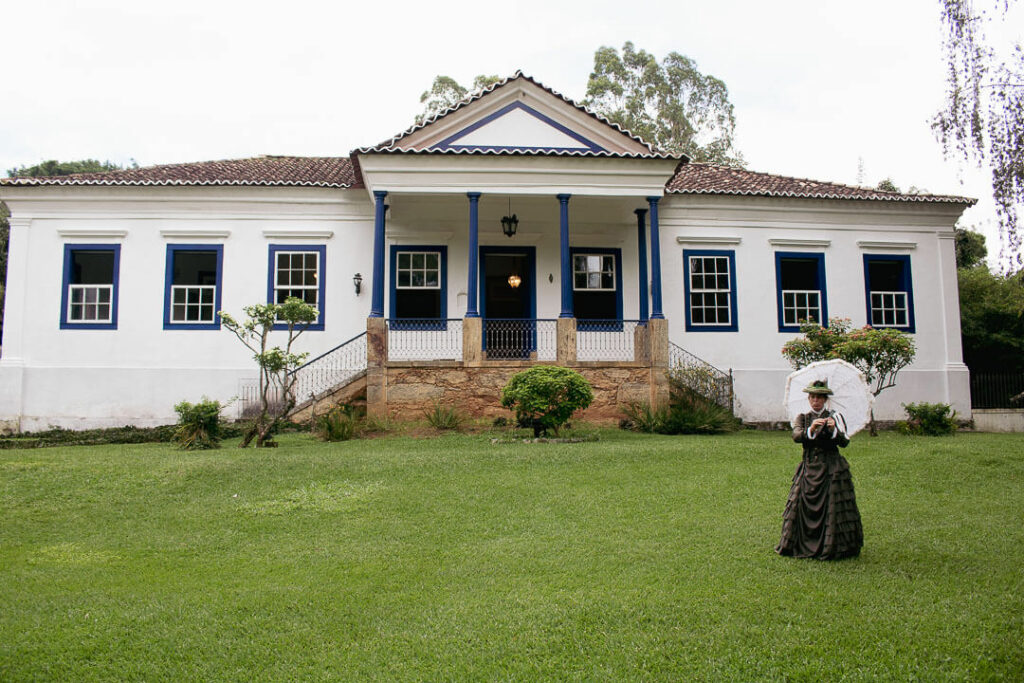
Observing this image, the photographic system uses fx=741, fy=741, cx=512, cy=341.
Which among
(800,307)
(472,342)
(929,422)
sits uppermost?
(800,307)

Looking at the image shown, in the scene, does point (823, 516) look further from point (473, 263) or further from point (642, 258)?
point (642, 258)

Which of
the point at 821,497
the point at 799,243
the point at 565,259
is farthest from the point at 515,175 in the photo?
the point at 821,497

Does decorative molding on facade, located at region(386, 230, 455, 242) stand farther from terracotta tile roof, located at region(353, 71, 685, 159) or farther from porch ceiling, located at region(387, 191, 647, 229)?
terracotta tile roof, located at region(353, 71, 685, 159)

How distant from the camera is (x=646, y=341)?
15102mm

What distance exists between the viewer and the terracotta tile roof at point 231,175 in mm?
15930

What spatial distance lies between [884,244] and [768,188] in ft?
9.81

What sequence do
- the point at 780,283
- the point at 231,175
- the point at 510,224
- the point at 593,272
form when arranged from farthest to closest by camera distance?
the point at 593,272 → the point at 780,283 → the point at 231,175 → the point at 510,224

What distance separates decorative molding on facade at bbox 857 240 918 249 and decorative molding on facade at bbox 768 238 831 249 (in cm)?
84

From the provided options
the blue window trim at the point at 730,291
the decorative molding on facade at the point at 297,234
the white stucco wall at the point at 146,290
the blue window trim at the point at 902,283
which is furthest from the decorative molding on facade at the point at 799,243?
the decorative molding on facade at the point at 297,234

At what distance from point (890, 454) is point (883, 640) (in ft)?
22.2

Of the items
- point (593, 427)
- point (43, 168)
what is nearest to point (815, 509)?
point (593, 427)

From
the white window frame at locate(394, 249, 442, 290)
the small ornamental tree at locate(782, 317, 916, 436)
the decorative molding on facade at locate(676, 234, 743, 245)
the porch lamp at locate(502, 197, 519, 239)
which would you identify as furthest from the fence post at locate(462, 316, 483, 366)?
the small ornamental tree at locate(782, 317, 916, 436)

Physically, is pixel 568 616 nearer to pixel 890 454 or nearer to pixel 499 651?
pixel 499 651

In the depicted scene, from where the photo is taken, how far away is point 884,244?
17.3 metres
